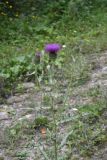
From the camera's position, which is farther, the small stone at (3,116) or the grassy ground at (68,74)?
the small stone at (3,116)

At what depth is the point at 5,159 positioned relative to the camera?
12.5ft

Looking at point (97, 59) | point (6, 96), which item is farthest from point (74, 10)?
point (6, 96)

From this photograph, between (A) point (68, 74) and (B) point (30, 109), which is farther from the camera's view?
(A) point (68, 74)

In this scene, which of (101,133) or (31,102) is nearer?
(101,133)

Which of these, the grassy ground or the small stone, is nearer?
the grassy ground

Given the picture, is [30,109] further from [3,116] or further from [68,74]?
[68,74]

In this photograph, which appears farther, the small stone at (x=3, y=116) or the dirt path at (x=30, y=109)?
the small stone at (x=3, y=116)

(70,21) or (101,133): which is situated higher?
(101,133)

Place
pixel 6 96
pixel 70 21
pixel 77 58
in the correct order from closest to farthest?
1. pixel 6 96
2. pixel 77 58
3. pixel 70 21

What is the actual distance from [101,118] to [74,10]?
15.8 ft

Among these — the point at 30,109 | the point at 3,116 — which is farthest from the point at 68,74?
the point at 3,116

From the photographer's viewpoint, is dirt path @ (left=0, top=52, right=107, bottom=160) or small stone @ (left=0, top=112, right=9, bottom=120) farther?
small stone @ (left=0, top=112, right=9, bottom=120)

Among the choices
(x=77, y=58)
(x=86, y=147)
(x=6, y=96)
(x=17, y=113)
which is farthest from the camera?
(x=77, y=58)

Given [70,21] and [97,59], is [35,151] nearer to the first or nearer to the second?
[97,59]
